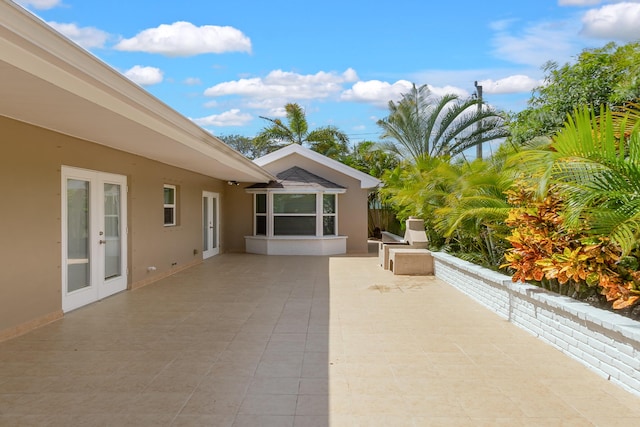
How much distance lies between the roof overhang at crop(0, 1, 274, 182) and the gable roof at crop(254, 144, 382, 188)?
9094 mm

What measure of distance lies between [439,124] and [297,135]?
33.4 feet

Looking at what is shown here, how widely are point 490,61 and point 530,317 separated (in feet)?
36.1

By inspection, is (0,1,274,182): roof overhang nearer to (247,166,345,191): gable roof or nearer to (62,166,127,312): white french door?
(62,166,127,312): white french door

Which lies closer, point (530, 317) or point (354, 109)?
point (530, 317)

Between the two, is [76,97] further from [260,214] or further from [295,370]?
[260,214]

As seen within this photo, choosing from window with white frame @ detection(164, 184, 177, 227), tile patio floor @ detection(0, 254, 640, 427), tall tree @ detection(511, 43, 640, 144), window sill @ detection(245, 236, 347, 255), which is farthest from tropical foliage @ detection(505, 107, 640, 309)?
window sill @ detection(245, 236, 347, 255)

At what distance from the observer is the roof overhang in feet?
10.9

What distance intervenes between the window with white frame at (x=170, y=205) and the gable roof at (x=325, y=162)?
5800mm

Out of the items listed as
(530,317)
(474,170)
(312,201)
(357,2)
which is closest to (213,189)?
(312,201)

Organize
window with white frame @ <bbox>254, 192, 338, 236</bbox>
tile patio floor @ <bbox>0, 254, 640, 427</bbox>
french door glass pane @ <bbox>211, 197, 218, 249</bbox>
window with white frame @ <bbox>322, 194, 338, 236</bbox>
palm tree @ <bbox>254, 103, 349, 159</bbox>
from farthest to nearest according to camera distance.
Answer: palm tree @ <bbox>254, 103, 349, 159</bbox> → window with white frame @ <bbox>322, 194, 338, 236</bbox> → window with white frame @ <bbox>254, 192, 338, 236</bbox> → french door glass pane @ <bbox>211, 197, 218, 249</bbox> → tile patio floor @ <bbox>0, 254, 640, 427</bbox>

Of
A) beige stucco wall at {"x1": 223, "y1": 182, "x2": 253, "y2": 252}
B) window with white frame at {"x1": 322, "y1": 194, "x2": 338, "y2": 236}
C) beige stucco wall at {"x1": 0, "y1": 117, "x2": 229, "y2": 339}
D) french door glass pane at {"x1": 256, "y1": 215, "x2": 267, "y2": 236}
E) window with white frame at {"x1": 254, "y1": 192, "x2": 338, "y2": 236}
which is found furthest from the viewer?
beige stucco wall at {"x1": 223, "y1": 182, "x2": 253, "y2": 252}

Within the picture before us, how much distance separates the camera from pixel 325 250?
16.7 m

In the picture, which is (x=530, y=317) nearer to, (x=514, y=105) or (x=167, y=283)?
(x=167, y=283)

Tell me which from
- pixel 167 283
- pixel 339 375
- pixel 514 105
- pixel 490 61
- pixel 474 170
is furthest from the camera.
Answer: pixel 490 61
